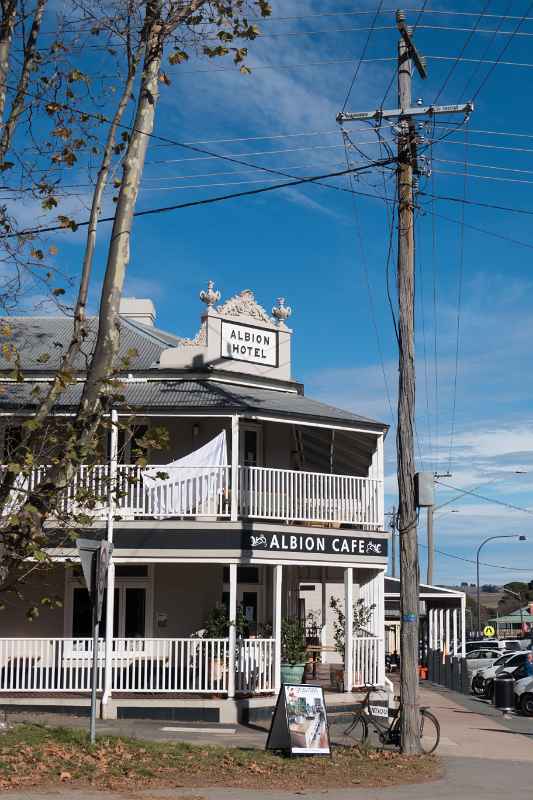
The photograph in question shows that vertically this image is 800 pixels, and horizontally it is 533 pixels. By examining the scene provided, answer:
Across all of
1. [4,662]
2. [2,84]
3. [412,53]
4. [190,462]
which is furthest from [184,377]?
[2,84]

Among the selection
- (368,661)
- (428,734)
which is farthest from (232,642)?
(428,734)

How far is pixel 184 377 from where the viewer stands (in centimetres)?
2381

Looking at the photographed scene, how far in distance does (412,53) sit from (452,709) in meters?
17.4

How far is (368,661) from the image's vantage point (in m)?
22.4

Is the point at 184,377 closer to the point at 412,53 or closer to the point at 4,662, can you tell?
the point at 4,662

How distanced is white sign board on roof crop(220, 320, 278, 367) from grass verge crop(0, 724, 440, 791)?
1055 cm

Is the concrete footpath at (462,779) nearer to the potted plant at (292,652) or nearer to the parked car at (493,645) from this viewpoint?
the potted plant at (292,652)

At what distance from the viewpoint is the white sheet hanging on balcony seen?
20.8 m

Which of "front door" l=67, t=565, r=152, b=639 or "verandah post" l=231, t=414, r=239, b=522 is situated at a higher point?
"verandah post" l=231, t=414, r=239, b=522

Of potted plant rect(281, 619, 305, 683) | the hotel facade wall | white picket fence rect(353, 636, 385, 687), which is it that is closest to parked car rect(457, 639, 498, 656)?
white picket fence rect(353, 636, 385, 687)

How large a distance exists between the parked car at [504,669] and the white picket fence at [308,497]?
11633 millimetres

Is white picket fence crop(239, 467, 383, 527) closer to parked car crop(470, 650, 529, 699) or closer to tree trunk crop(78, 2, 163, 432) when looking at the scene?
tree trunk crop(78, 2, 163, 432)

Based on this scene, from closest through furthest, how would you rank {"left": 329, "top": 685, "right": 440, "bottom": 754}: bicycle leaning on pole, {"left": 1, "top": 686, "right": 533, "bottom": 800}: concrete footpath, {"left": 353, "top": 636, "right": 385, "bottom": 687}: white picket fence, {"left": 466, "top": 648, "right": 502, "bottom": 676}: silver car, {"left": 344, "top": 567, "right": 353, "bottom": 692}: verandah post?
{"left": 1, "top": 686, "right": 533, "bottom": 800}: concrete footpath, {"left": 329, "top": 685, "right": 440, "bottom": 754}: bicycle leaning on pole, {"left": 344, "top": 567, "right": 353, "bottom": 692}: verandah post, {"left": 353, "top": 636, "right": 385, "bottom": 687}: white picket fence, {"left": 466, "top": 648, "right": 502, "bottom": 676}: silver car

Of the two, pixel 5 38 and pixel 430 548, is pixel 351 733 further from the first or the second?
pixel 430 548
